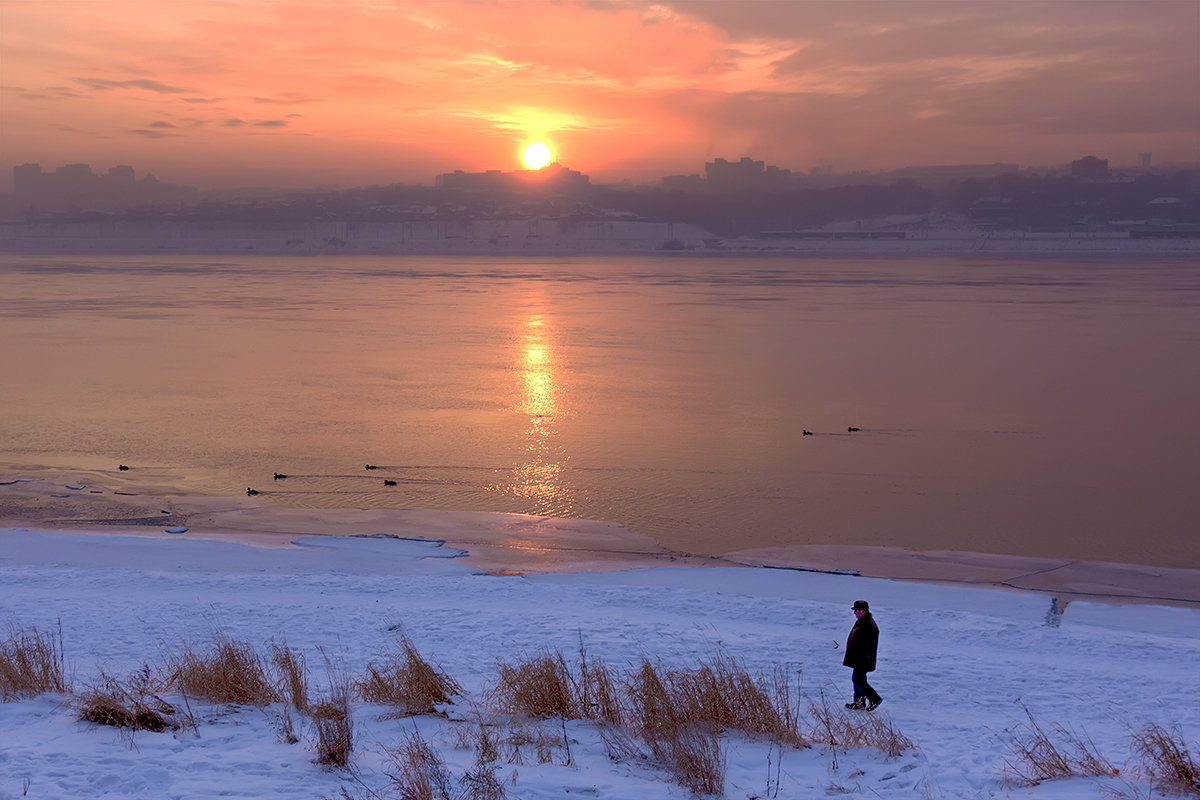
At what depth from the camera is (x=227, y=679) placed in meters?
5.01

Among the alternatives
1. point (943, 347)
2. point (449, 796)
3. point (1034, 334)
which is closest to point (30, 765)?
point (449, 796)

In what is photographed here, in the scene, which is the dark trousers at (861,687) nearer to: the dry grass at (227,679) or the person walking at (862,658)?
the person walking at (862,658)

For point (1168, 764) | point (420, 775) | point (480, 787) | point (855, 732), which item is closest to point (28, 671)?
point (420, 775)

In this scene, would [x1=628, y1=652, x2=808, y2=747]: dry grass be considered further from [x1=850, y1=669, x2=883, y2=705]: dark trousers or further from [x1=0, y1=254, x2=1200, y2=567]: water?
[x1=0, y1=254, x2=1200, y2=567]: water

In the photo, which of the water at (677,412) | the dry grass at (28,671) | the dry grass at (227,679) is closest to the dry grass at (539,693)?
the dry grass at (227,679)

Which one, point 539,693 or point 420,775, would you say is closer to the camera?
point 420,775

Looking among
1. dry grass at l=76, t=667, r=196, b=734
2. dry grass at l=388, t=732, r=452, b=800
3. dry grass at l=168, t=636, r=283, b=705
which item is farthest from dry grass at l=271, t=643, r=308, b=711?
dry grass at l=388, t=732, r=452, b=800

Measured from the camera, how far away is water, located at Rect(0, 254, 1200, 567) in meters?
11.3

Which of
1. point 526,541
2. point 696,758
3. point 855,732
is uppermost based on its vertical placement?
point 696,758

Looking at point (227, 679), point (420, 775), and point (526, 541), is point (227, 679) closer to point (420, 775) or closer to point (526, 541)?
point (420, 775)

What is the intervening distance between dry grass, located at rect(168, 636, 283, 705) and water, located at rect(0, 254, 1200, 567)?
17.4ft

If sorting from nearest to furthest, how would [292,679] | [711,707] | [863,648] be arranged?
1. [711,707]
2. [292,679]
3. [863,648]

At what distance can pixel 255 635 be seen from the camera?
661 cm

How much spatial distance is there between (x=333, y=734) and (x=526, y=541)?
5.57 m
